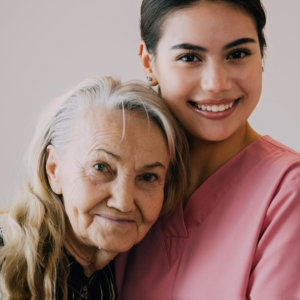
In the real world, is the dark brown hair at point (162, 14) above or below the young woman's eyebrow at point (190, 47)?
above

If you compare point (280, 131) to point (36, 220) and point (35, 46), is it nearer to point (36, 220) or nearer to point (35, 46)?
point (35, 46)

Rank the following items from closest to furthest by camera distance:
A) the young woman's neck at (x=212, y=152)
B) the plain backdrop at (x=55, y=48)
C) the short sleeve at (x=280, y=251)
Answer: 1. the short sleeve at (x=280, y=251)
2. the young woman's neck at (x=212, y=152)
3. the plain backdrop at (x=55, y=48)

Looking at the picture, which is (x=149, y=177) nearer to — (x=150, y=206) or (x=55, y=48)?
(x=150, y=206)

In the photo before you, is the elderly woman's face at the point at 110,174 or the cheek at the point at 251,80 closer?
the elderly woman's face at the point at 110,174

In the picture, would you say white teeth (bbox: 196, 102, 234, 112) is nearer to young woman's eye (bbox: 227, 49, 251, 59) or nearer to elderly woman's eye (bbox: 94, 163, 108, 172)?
young woman's eye (bbox: 227, 49, 251, 59)

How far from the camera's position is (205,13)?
1.26 meters

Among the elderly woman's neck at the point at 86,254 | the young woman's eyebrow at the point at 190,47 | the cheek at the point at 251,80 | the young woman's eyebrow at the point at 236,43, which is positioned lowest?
the elderly woman's neck at the point at 86,254

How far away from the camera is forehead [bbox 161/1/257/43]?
4.12 feet

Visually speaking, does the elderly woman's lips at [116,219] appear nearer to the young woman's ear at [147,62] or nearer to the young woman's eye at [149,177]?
the young woman's eye at [149,177]

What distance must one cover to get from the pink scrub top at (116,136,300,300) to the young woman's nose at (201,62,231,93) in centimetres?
21

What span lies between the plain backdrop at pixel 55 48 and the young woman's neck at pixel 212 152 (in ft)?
3.38

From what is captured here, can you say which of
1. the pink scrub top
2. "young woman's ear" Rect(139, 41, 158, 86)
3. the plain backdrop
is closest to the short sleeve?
the pink scrub top

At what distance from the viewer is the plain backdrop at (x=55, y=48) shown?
94.6 inches

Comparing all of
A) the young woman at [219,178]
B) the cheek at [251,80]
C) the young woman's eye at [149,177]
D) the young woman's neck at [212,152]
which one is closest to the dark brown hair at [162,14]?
the young woman at [219,178]
